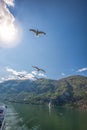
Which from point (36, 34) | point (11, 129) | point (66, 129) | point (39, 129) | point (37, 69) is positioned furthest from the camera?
point (66, 129)

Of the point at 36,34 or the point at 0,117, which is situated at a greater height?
the point at 36,34

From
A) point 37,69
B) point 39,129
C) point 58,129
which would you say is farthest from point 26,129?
point 37,69

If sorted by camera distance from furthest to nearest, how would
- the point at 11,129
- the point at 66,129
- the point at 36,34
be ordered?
1. the point at 66,129
2. the point at 11,129
3. the point at 36,34

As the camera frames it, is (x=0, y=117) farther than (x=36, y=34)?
Yes

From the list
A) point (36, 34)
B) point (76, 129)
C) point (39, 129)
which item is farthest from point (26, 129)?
point (36, 34)

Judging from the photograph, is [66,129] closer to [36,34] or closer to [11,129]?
[11,129]

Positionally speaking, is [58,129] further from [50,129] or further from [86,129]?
[86,129]

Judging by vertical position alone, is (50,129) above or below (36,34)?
below

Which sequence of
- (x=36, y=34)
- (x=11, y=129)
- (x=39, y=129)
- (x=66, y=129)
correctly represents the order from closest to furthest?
(x=36, y=34) → (x=11, y=129) → (x=39, y=129) → (x=66, y=129)

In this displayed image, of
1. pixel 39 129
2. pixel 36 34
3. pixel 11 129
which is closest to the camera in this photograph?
pixel 36 34
